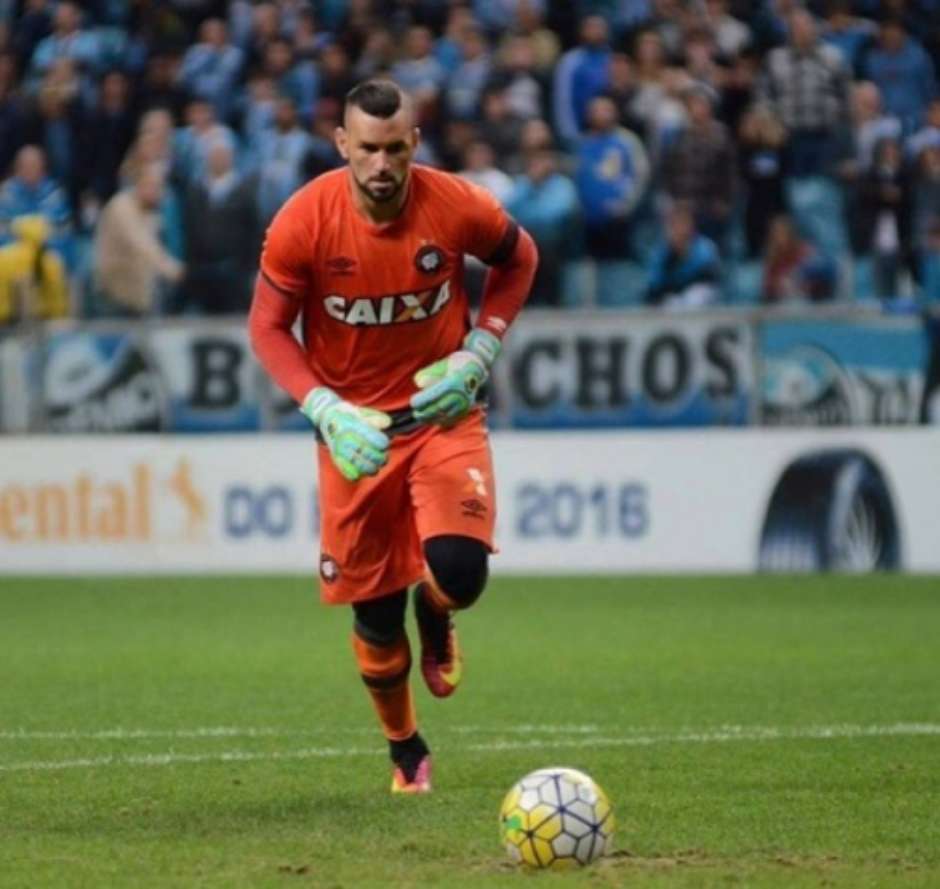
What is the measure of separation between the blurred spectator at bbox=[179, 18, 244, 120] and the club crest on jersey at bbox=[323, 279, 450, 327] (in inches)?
528

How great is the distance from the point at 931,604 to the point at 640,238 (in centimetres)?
419

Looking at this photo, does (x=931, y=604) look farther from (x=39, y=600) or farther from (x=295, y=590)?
(x=39, y=600)

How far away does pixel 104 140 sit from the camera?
835 inches

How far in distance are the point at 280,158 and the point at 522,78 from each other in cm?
204

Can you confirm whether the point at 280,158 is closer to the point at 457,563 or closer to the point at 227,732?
the point at 227,732

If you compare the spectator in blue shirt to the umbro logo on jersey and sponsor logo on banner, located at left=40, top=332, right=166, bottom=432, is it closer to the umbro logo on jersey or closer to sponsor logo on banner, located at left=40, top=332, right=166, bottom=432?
sponsor logo on banner, located at left=40, top=332, right=166, bottom=432

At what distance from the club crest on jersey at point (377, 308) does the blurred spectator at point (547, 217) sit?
33.8 feet

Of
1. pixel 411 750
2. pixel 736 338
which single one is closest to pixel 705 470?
pixel 736 338

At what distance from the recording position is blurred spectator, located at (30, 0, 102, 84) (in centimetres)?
2208

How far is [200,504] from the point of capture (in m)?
18.5

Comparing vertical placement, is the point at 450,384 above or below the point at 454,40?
below

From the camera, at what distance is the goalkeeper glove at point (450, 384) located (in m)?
8.10

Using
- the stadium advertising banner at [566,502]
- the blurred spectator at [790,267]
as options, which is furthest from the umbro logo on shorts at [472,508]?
the blurred spectator at [790,267]

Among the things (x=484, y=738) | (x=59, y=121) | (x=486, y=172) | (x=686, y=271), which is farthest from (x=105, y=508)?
(x=484, y=738)
